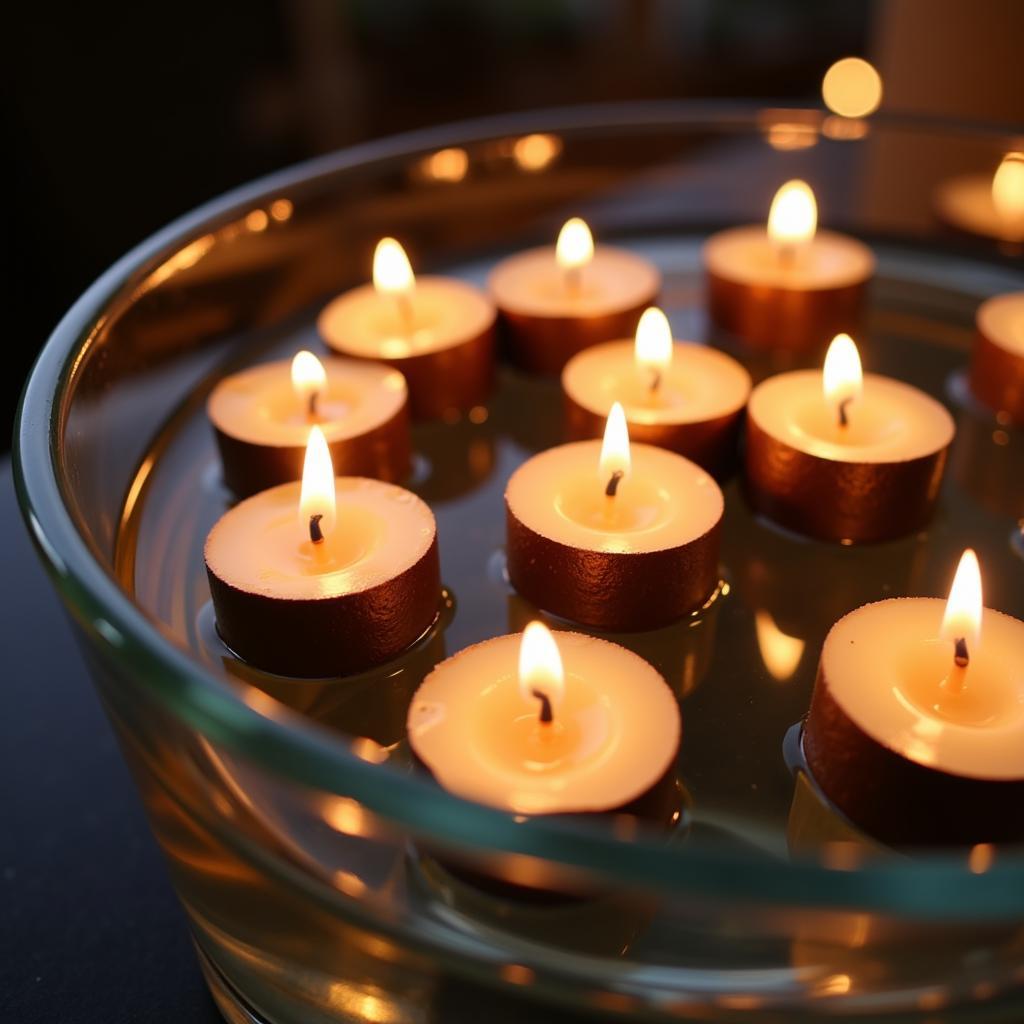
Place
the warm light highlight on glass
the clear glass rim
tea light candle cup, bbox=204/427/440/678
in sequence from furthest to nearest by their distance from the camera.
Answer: the warm light highlight on glass → tea light candle cup, bbox=204/427/440/678 → the clear glass rim

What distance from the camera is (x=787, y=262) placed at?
3.24ft

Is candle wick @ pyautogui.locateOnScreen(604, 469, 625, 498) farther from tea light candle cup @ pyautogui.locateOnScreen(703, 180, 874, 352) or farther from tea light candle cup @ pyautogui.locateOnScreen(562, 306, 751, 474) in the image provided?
tea light candle cup @ pyautogui.locateOnScreen(703, 180, 874, 352)

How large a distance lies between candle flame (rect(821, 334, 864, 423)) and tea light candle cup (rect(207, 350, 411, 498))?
0.30 meters

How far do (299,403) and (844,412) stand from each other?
390 millimetres

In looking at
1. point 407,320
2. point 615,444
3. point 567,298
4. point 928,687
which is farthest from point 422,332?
point 928,687

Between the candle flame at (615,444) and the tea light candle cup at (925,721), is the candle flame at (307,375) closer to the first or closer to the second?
the candle flame at (615,444)

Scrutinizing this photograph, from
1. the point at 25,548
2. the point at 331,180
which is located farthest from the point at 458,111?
the point at 25,548

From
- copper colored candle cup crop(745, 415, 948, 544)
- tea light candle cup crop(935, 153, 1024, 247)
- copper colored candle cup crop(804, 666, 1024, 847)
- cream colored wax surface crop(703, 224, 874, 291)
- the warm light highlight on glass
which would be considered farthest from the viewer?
the warm light highlight on glass

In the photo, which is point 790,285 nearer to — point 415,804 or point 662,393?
point 662,393

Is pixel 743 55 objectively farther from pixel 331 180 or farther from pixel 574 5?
pixel 331 180

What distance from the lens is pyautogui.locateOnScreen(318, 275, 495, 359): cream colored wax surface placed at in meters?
0.88

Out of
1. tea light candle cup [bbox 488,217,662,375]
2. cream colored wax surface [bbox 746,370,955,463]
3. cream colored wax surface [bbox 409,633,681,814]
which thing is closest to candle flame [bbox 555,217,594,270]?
tea light candle cup [bbox 488,217,662,375]

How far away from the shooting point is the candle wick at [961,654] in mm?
575

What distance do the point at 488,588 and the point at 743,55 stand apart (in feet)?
9.76
